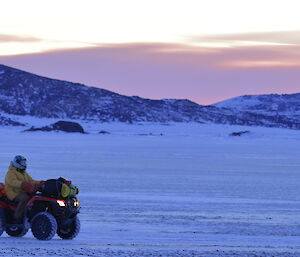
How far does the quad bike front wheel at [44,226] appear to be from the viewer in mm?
14336

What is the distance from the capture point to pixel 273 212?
20891 millimetres

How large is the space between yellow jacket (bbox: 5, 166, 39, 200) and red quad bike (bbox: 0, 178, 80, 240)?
0.18 meters

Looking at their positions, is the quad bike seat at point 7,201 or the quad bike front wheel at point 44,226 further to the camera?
the quad bike seat at point 7,201

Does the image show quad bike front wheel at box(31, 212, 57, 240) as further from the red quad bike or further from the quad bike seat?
the quad bike seat

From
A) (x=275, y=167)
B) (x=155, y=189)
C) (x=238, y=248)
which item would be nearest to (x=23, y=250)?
(x=238, y=248)

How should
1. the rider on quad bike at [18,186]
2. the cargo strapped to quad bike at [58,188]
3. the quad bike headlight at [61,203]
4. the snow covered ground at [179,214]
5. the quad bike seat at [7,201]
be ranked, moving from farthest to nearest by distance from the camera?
the quad bike seat at [7,201] → the rider on quad bike at [18,186] → the quad bike headlight at [61,203] → the cargo strapped to quad bike at [58,188] → the snow covered ground at [179,214]

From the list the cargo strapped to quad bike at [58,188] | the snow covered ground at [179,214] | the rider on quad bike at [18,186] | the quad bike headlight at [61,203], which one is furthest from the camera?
the rider on quad bike at [18,186]

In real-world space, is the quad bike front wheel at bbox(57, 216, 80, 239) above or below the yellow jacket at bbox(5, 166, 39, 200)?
below

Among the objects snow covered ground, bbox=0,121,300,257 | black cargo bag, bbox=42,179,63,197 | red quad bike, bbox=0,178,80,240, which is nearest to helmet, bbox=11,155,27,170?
red quad bike, bbox=0,178,80,240

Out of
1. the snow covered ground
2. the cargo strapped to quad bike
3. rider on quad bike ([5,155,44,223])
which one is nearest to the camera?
the snow covered ground

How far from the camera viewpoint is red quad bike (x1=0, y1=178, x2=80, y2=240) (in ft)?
47.1

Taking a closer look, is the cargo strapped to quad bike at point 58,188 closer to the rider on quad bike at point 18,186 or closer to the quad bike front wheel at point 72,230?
the rider on quad bike at point 18,186

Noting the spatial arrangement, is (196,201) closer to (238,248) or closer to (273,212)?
(273,212)

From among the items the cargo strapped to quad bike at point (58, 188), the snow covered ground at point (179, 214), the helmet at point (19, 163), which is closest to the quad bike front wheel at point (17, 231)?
the snow covered ground at point (179, 214)
